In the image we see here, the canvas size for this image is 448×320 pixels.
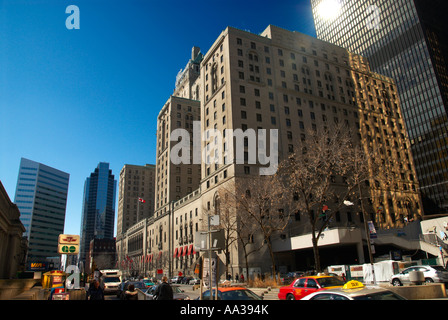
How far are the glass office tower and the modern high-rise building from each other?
6742 inches

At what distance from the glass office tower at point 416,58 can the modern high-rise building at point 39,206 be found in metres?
171

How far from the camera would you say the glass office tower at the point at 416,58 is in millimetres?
116438

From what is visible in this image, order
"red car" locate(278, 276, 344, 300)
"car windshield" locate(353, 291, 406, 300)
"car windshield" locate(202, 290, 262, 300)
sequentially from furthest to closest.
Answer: "red car" locate(278, 276, 344, 300)
"car windshield" locate(202, 290, 262, 300)
"car windshield" locate(353, 291, 406, 300)

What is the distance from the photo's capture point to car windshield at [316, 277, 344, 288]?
15.9 meters

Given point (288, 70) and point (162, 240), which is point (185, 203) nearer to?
point (162, 240)

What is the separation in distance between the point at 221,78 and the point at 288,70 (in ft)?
51.6

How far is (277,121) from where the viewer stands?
214ft

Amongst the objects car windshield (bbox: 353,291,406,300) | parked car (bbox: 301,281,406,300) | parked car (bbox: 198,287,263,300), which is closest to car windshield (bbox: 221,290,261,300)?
parked car (bbox: 198,287,263,300)

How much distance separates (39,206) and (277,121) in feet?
528

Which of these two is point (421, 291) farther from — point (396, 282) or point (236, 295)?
point (236, 295)

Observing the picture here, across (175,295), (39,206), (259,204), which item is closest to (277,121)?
(259,204)

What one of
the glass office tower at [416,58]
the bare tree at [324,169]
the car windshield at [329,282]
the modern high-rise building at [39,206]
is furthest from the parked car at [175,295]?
the modern high-rise building at [39,206]

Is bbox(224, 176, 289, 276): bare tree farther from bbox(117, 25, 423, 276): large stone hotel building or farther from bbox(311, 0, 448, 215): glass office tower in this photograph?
bbox(311, 0, 448, 215): glass office tower
